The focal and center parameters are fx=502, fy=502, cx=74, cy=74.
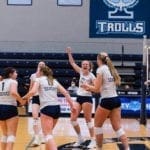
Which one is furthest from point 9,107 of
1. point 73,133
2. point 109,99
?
point 73,133

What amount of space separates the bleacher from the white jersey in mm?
14449

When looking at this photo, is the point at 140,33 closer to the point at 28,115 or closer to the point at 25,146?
the point at 28,115

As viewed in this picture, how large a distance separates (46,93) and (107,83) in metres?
1.22

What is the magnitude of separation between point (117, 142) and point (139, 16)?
13.4 metres

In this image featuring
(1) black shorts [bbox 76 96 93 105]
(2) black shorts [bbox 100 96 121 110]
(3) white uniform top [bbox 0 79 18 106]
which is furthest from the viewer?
(1) black shorts [bbox 76 96 93 105]

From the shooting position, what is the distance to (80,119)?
55.9 feet

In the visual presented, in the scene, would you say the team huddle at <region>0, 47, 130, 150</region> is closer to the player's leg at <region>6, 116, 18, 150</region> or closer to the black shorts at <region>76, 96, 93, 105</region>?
the player's leg at <region>6, 116, 18, 150</region>

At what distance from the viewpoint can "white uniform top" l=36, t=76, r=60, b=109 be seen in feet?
28.3

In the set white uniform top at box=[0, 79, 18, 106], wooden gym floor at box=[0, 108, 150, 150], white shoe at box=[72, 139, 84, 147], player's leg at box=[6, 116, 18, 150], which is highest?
white uniform top at box=[0, 79, 18, 106]

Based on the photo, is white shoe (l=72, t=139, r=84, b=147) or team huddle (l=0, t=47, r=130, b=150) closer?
team huddle (l=0, t=47, r=130, b=150)

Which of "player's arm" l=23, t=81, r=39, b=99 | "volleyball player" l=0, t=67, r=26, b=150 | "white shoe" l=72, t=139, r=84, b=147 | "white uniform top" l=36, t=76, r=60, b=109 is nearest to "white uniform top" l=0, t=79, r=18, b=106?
"volleyball player" l=0, t=67, r=26, b=150

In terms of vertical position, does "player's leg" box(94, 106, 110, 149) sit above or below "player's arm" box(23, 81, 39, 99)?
below

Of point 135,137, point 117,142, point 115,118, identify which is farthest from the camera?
point 135,137

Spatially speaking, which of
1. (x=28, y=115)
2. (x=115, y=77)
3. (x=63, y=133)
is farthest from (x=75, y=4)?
(x=115, y=77)
